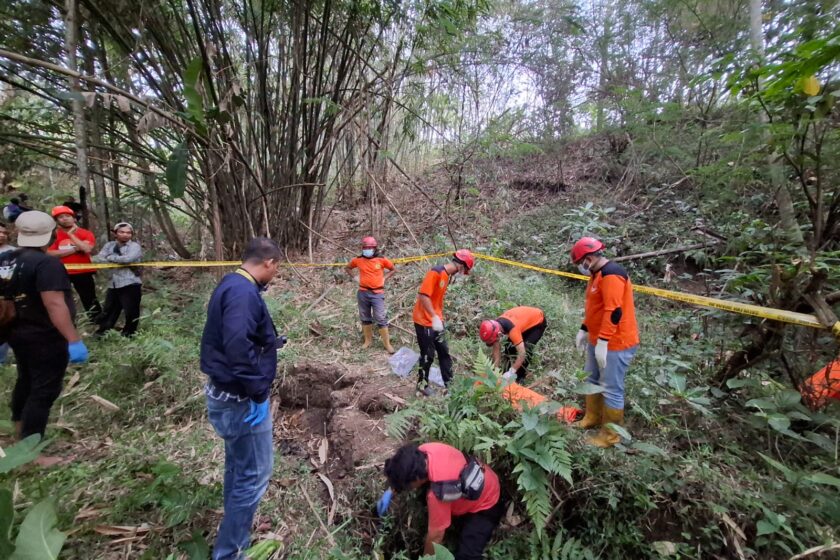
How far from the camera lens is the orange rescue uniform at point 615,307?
2729 mm

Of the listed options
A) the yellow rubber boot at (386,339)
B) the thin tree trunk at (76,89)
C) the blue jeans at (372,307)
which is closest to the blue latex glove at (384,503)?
the yellow rubber boot at (386,339)

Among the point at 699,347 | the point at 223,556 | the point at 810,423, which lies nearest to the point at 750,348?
the point at 810,423

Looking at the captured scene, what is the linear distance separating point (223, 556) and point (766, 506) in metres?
2.94

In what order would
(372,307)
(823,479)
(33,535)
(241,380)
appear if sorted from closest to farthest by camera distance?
(33,535), (823,479), (241,380), (372,307)

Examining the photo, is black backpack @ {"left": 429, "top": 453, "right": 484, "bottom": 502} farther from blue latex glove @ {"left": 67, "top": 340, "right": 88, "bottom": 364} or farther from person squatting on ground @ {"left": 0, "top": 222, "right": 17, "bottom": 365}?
person squatting on ground @ {"left": 0, "top": 222, "right": 17, "bottom": 365}

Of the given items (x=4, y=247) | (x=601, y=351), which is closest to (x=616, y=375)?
(x=601, y=351)

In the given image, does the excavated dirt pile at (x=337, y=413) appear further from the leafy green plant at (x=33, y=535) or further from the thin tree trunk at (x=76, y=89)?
the thin tree trunk at (x=76, y=89)

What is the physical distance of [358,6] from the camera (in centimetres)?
482

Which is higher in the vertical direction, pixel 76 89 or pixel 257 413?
pixel 76 89

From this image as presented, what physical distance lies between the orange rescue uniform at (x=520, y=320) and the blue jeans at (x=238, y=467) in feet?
7.71

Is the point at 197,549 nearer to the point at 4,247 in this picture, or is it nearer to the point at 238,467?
the point at 238,467

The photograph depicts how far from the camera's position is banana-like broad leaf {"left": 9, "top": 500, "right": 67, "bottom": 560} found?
1.44 meters

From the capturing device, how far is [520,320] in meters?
3.92

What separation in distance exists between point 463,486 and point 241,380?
1382 millimetres
